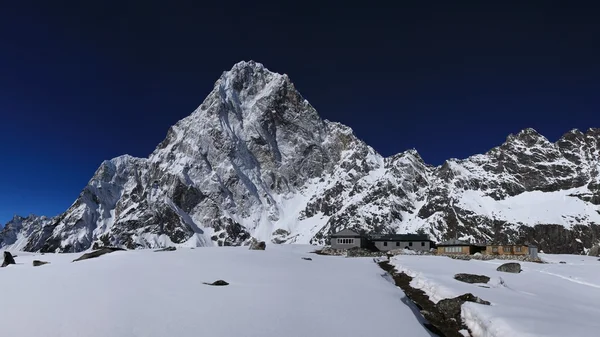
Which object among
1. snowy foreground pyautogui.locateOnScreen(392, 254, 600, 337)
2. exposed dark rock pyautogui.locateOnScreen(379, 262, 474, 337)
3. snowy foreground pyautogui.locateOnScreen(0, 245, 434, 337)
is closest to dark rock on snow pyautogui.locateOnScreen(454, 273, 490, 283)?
snowy foreground pyautogui.locateOnScreen(392, 254, 600, 337)

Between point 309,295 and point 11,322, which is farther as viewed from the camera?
point 309,295

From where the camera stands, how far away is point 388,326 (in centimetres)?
1145

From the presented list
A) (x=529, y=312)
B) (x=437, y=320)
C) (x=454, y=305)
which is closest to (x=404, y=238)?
(x=454, y=305)

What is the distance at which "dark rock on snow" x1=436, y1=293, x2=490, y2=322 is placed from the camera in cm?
1666

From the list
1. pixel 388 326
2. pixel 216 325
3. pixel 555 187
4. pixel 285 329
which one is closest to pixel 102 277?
pixel 216 325

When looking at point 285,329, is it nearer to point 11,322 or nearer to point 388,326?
point 388,326

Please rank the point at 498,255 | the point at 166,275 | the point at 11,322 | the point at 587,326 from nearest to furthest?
1. the point at 11,322
2. the point at 587,326
3. the point at 166,275
4. the point at 498,255

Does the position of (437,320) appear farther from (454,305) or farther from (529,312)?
(529,312)

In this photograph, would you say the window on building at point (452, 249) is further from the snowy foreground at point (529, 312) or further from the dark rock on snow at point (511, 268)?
the snowy foreground at point (529, 312)

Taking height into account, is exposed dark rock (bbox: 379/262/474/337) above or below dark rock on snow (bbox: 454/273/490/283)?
below

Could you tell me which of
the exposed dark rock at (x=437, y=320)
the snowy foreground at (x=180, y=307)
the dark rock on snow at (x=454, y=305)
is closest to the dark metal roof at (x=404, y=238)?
the exposed dark rock at (x=437, y=320)

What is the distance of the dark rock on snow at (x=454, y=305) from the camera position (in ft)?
54.6

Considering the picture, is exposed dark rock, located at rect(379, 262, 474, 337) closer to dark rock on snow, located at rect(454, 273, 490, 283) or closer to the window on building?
dark rock on snow, located at rect(454, 273, 490, 283)

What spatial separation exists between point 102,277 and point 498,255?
256 feet
